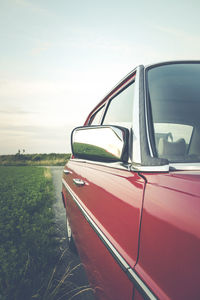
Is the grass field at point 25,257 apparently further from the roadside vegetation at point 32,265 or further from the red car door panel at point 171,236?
the red car door panel at point 171,236

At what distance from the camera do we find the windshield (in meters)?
1.22

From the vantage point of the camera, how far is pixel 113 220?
114 cm

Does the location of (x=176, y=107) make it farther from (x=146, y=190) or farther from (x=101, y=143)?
(x=146, y=190)

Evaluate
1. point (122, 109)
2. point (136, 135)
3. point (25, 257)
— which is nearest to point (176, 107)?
point (122, 109)

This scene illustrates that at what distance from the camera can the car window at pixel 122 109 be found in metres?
1.45

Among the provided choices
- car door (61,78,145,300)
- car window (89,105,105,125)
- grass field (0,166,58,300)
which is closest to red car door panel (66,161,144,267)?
car door (61,78,145,300)

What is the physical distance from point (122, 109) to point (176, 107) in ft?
1.26

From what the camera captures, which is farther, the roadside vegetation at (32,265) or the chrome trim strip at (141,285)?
the roadside vegetation at (32,265)

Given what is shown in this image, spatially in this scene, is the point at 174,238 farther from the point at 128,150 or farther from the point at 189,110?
the point at 189,110

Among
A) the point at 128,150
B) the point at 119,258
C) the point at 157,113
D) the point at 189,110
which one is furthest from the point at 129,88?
the point at 119,258

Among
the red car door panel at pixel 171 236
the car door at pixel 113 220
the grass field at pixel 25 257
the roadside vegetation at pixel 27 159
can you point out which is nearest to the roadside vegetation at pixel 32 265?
the grass field at pixel 25 257

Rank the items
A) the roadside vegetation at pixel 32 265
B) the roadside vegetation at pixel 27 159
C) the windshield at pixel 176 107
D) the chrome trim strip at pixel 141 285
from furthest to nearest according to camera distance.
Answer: the roadside vegetation at pixel 27 159 < the roadside vegetation at pixel 32 265 < the windshield at pixel 176 107 < the chrome trim strip at pixel 141 285

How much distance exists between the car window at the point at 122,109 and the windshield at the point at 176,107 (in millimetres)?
179

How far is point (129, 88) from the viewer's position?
1512 mm
